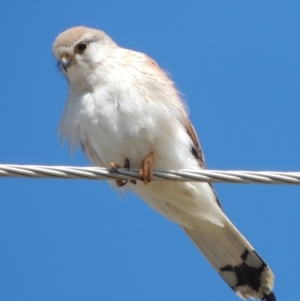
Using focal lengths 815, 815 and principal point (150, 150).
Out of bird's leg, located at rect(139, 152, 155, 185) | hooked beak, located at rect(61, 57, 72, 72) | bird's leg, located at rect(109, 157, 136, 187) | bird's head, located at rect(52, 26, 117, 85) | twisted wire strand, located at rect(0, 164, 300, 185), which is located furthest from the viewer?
hooked beak, located at rect(61, 57, 72, 72)

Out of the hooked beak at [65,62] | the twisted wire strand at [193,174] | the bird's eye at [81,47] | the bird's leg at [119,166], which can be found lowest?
the twisted wire strand at [193,174]

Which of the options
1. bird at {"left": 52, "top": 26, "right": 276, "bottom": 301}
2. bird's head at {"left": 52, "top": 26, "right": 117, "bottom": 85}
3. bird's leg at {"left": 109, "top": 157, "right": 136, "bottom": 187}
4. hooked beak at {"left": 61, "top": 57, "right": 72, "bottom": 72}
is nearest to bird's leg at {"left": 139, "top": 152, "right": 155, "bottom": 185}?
bird at {"left": 52, "top": 26, "right": 276, "bottom": 301}

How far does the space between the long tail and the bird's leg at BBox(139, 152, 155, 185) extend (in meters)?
0.69

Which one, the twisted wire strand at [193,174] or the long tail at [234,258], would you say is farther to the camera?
the long tail at [234,258]

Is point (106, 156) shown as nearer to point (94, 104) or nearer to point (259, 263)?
point (94, 104)

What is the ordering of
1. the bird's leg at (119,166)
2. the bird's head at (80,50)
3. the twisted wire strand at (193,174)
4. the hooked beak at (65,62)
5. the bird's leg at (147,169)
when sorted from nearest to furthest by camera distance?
the twisted wire strand at (193,174)
the bird's leg at (147,169)
the bird's leg at (119,166)
the bird's head at (80,50)
the hooked beak at (65,62)

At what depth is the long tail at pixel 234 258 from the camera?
526 cm

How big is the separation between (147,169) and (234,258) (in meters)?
1.05

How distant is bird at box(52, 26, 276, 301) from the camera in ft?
15.6

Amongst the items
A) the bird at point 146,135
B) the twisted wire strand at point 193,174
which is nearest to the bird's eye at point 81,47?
the bird at point 146,135

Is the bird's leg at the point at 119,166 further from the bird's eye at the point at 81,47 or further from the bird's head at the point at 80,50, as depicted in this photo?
the bird's eye at the point at 81,47

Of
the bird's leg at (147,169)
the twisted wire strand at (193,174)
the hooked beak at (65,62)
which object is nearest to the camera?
the twisted wire strand at (193,174)

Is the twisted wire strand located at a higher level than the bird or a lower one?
lower

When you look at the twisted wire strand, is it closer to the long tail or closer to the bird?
the bird
